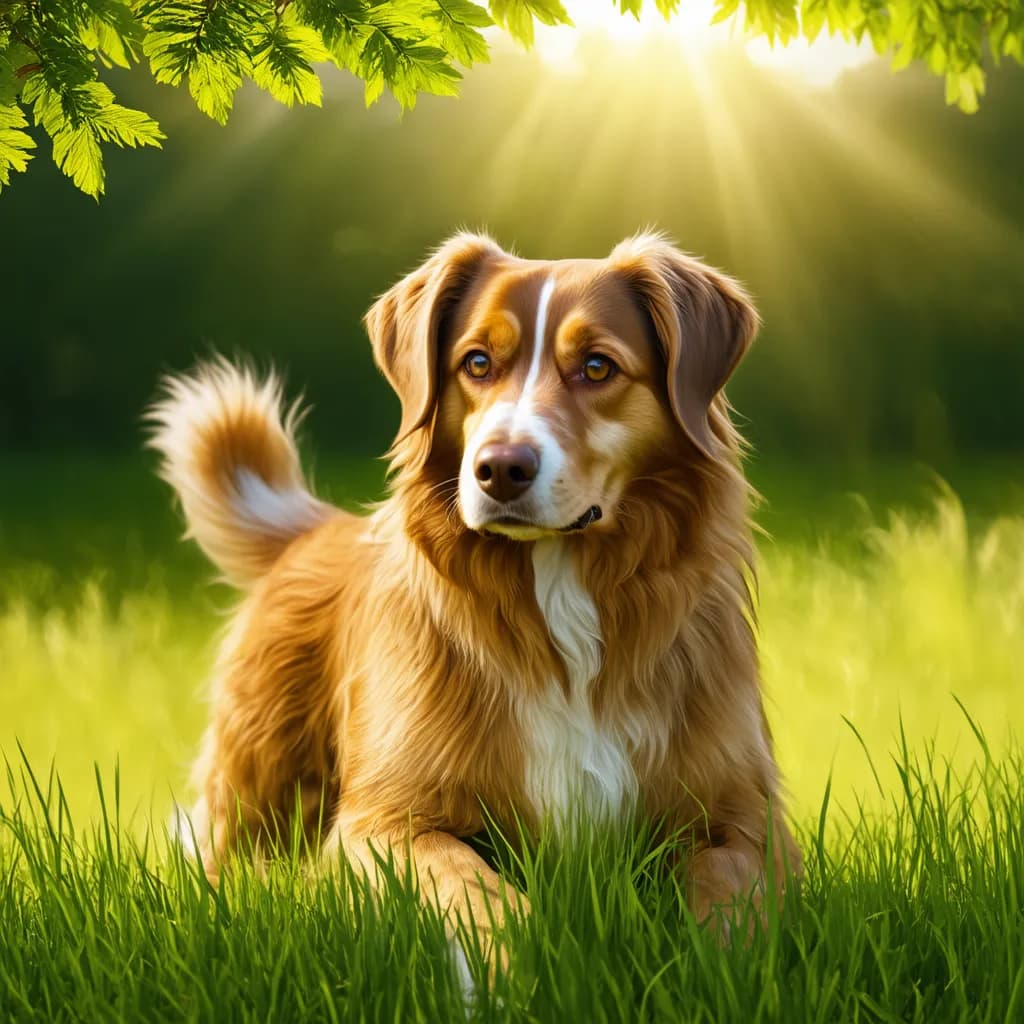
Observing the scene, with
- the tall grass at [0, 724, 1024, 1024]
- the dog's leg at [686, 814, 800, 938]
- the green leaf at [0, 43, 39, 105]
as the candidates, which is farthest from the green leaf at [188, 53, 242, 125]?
the dog's leg at [686, 814, 800, 938]

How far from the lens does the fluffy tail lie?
5.10m

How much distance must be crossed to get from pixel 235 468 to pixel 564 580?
6.37ft

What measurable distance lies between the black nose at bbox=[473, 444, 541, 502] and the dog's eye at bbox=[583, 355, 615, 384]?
16.4 inches

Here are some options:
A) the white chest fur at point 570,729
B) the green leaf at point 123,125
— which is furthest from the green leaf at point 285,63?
the white chest fur at point 570,729

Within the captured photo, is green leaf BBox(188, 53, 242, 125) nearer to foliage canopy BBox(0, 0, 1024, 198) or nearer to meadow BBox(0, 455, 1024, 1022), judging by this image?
foliage canopy BBox(0, 0, 1024, 198)

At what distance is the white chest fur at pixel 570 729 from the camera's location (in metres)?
3.62

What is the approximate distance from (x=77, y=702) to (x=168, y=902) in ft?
9.51

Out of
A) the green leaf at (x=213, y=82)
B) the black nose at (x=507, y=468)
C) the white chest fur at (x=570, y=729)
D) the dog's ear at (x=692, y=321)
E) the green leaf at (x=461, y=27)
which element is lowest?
the white chest fur at (x=570, y=729)

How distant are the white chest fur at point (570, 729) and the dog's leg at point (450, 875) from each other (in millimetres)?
290

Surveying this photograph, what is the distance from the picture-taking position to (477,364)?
370cm

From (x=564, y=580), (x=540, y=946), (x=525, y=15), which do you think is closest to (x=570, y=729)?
(x=564, y=580)

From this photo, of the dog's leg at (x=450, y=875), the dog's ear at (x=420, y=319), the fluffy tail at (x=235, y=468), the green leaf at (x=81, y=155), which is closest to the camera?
the dog's leg at (x=450, y=875)

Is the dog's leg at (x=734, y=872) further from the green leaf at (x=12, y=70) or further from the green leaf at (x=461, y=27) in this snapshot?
the green leaf at (x=12, y=70)

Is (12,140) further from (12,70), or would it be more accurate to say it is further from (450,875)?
(450,875)
